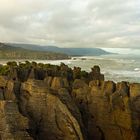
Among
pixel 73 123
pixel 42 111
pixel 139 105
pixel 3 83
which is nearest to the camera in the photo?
pixel 73 123

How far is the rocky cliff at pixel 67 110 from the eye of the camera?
1191cm

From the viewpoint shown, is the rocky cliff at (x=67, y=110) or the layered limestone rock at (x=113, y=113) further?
the layered limestone rock at (x=113, y=113)

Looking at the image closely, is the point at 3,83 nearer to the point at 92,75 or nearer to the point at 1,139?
the point at 1,139

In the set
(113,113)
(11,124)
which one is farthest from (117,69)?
(11,124)

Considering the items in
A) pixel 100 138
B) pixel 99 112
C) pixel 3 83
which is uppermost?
pixel 3 83

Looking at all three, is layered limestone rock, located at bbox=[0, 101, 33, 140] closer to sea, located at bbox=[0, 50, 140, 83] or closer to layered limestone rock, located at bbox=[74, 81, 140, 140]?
layered limestone rock, located at bbox=[74, 81, 140, 140]

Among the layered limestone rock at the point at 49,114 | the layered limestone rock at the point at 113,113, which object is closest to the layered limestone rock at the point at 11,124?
the layered limestone rock at the point at 49,114

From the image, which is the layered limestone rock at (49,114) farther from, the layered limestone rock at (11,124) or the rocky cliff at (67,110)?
the layered limestone rock at (11,124)

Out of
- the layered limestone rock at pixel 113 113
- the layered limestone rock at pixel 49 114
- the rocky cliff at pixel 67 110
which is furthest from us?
the layered limestone rock at pixel 113 113

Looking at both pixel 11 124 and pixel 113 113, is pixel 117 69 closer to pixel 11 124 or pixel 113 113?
pixel 113 113

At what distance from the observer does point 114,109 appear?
16.1 m

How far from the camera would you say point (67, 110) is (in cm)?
1343

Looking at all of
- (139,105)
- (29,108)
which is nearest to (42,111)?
(29,108)

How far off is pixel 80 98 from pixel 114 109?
60.2 inches
